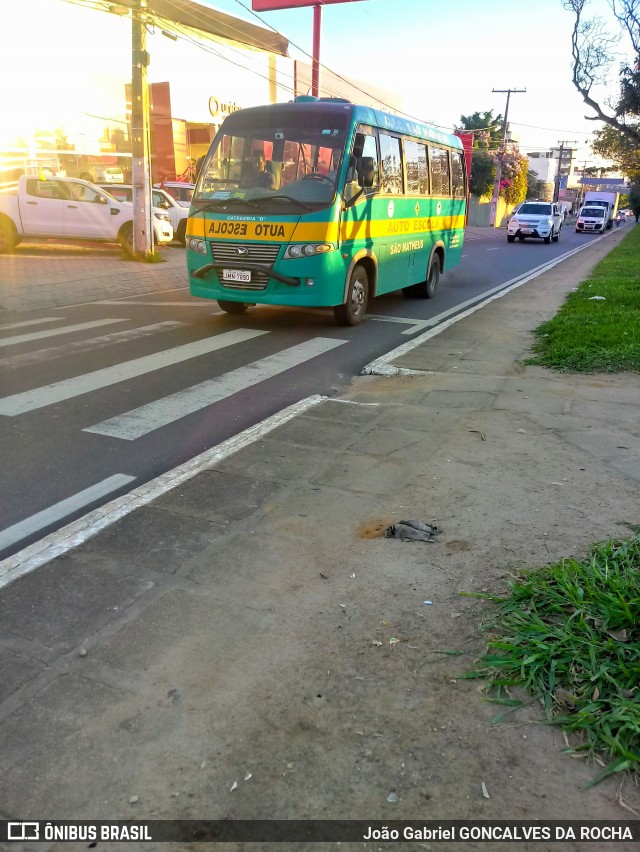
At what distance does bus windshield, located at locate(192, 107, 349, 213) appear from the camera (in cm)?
900

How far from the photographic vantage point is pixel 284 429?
222 inches

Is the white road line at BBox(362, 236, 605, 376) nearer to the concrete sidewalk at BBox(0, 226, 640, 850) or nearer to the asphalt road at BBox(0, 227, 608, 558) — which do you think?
the asphalt road at BBox(0, 227, 608, 558)

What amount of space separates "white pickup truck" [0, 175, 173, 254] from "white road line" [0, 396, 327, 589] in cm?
1385

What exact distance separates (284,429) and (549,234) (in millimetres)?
32040

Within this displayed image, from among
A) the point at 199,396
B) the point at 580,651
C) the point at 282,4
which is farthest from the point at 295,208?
the point at 282,4

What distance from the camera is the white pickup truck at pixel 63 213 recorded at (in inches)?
695

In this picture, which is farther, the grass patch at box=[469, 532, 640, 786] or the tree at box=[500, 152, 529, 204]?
the tree at box=[500, 152, 529, 204]

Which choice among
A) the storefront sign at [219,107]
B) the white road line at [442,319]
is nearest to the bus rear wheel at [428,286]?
the white road line at [442,319]

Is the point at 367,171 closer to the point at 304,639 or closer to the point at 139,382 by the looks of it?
the point at 139,382

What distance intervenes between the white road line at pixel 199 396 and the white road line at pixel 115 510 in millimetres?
773

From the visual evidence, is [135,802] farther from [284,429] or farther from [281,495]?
[284,429]

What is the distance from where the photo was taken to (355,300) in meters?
10.1

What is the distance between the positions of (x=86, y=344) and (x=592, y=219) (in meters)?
47.8

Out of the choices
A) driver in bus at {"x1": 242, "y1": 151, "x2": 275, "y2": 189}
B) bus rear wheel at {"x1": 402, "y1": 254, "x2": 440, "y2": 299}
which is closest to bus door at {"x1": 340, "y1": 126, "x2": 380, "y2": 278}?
driver in bus at {"x1": 242, "y1": 151, "x2": 275, "y2": 189}
